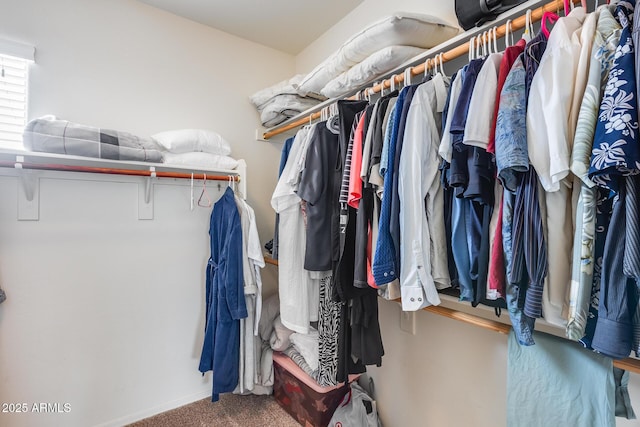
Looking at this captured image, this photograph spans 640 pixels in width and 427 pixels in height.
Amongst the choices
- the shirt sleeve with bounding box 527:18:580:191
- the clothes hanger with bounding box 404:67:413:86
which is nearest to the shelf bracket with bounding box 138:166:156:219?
the clothes hanger with bounding box 404:67:413:86

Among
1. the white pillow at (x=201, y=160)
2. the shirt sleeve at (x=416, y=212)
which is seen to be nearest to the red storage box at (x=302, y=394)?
the shirt sleeve at (x=416, y=212)

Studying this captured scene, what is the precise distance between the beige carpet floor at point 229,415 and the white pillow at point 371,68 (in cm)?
187

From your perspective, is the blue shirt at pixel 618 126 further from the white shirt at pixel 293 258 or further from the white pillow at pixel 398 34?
the white shirt at pixel 293 258

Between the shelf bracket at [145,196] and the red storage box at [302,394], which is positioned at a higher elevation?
the shelf bracket at [145,196]

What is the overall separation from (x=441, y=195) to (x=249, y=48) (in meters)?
1.96

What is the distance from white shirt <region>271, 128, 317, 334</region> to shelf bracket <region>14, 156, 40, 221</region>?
119 centimetres

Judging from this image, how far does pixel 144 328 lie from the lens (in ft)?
5.76

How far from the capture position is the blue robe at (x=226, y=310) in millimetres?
1688

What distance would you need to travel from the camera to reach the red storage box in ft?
5.23

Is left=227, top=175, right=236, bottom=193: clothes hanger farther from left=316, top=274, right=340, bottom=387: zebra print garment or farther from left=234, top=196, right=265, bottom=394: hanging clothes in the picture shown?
left=316, top=274, right=340, bottom=387: zebra print garment

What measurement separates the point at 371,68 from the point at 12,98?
5.72 ft

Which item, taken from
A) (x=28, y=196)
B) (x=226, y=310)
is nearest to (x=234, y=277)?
(x=226, y=310)

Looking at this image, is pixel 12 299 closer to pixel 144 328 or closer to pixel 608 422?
pixel 144 328

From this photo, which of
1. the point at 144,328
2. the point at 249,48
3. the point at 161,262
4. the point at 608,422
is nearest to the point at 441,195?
the point at 608,422
